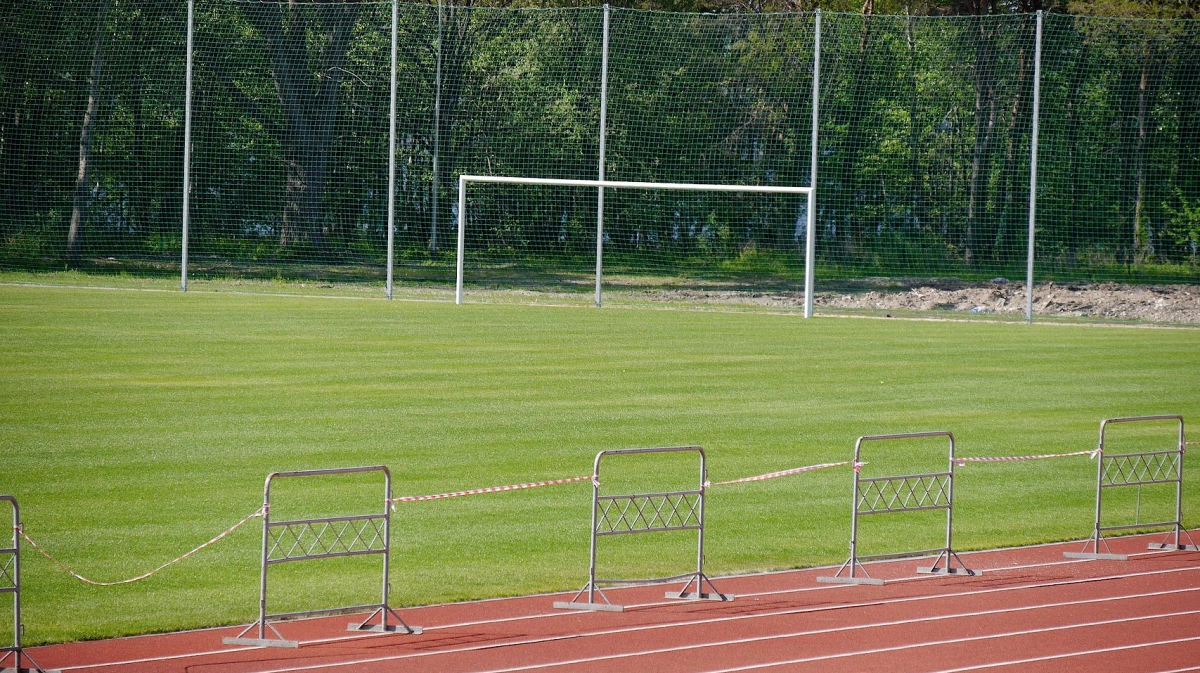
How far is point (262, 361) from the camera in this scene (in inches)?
768

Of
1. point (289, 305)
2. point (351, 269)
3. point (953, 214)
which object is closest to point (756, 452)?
point (289, 305)

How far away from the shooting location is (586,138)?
118 ft

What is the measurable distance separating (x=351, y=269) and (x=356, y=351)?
505 inches

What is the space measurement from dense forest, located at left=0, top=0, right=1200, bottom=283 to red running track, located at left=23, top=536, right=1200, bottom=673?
76.3ft

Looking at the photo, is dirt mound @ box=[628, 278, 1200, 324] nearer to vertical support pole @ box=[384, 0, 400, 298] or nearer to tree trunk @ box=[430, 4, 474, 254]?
vertical support pole @ box=[384, 0, 400, 298]

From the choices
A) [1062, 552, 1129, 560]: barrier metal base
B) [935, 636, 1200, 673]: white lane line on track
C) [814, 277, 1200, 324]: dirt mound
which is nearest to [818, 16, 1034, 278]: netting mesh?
[814, 277, 1200, 324]: dirt mound

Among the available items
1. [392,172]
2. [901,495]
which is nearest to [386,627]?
[901,495]

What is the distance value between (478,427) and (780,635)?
6995 mm

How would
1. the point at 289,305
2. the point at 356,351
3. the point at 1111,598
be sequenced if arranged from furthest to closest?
1. the point at 289,305
2. the point at 356,351
3. the point at 1111,598

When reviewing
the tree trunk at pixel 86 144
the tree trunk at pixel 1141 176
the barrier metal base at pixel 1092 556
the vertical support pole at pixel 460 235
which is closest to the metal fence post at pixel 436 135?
the vertical support pole at pixel 460 235

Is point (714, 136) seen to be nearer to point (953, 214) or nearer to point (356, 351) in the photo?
point (953, 214)

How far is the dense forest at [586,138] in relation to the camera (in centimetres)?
3403

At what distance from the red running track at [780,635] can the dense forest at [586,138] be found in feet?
76.3

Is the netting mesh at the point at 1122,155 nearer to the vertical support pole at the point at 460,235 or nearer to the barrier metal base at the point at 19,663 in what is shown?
the vertical support pole at the point at 460,235
